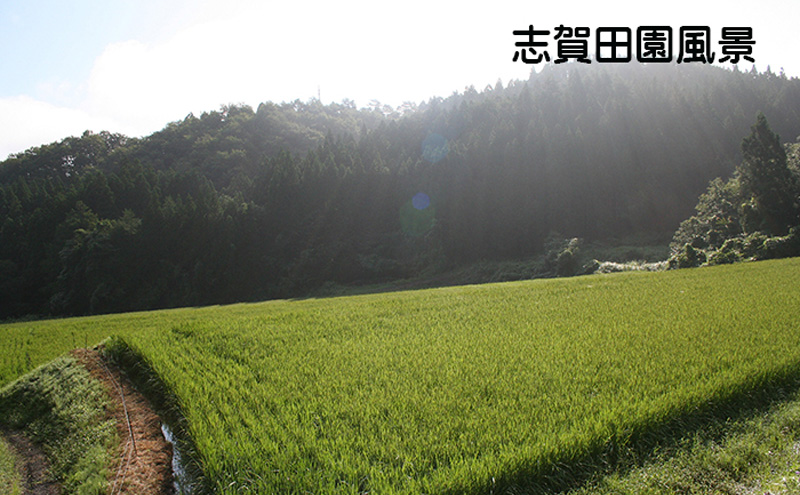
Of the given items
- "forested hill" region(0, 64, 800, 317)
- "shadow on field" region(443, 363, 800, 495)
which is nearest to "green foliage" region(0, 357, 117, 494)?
"shadow on field" region(443, 363, 800, 495)

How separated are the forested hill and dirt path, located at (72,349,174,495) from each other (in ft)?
101

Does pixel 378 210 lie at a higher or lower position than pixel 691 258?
higher

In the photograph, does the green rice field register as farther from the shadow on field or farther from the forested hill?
the forested hill

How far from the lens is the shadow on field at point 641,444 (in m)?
2.62

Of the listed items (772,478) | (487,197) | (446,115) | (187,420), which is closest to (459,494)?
(772,478)

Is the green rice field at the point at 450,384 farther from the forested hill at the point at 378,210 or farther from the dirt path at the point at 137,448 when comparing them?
the forested hill at the point at 378,210

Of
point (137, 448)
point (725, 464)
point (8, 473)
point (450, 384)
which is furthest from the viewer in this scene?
point (450, 384)

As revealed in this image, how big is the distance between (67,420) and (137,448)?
157 centimetres

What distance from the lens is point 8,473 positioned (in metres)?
3.91

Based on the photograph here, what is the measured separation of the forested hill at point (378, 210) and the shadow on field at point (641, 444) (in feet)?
101

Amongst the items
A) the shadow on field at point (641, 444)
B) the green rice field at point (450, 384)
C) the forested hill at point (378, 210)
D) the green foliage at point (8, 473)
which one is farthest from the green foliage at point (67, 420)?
the forested hill at point (378, 210)

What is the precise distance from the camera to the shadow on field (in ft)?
8.61

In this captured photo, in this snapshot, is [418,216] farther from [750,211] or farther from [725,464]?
[725,464]

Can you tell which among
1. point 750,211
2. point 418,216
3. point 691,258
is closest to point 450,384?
point 691,258
